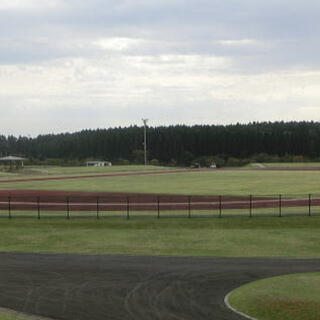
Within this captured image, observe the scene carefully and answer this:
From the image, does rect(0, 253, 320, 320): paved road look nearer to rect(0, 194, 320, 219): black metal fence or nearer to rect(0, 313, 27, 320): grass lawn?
rect(0, 313, 27, 320): grass lawn

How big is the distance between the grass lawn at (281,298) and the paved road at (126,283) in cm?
58

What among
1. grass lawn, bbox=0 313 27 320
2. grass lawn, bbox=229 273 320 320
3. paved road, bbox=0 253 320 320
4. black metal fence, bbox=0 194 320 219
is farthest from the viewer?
black metal fence, bbox=0 194 320 219

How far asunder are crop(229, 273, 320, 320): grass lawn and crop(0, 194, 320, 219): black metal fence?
49.6ft

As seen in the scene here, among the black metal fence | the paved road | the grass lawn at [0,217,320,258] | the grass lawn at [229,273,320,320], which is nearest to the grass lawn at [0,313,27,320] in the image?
the paved road

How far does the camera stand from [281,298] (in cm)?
1505

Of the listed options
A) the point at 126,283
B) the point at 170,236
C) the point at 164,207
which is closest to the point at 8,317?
the point at 126,283

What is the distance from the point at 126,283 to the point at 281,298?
5101 mm

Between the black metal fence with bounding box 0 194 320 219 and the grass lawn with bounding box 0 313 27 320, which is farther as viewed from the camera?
the black metal fence with bounding box 0 194 320 219

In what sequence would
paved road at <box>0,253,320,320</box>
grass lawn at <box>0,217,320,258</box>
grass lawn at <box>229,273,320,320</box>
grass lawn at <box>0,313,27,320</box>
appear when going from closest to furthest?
grass lawn at <box>0,313,27,320</box>, grass lawn at <box>229,273,320,320</box>, paved road at <box>0,253,320,320</box>, grass lawn at <box>0,217,320,258</box>

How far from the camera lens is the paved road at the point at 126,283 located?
564 inches

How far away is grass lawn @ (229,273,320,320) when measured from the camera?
13.7m

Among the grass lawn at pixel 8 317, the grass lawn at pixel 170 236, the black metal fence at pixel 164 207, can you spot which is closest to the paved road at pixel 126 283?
the grass lawn at pixel 8 317

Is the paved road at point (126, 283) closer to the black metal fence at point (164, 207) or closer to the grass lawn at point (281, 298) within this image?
the grass lawn at point (281, 298)

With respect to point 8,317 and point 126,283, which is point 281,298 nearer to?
point 126,283
